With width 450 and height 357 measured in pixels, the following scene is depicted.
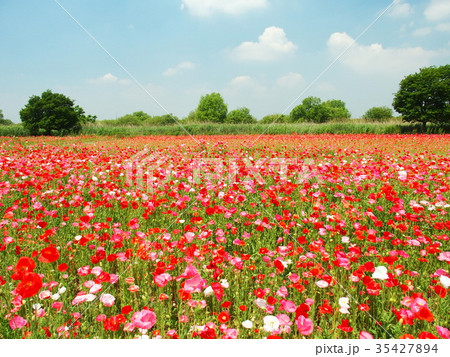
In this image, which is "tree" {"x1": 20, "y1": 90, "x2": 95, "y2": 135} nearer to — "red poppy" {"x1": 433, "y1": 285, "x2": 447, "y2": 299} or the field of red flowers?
the field of red flowers

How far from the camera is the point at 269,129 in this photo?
923 inches

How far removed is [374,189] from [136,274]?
405 centimetres

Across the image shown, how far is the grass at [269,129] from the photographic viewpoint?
74.7 ft

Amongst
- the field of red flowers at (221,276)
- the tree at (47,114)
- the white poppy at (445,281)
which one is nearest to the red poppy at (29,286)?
the field of red flowers at (221,276)

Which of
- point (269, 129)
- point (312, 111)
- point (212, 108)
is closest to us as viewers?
point (269, 129)

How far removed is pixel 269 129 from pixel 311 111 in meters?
67.9

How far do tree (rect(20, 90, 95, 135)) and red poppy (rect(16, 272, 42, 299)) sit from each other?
86.3 ft

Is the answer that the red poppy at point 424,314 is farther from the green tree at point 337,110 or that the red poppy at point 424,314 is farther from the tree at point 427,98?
the green tree at point 337,110

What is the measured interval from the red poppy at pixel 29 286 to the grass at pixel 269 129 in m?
21.2

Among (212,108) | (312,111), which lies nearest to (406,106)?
(212,108)

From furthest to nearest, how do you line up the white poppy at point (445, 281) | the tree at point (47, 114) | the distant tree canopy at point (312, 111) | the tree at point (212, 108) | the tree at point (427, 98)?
the distant tree canopy at point (312, 111) < the tree at point (212, 108) < the tree at point (427, 98) < the tree at point (47, 114) < the white poppy at point (445, 281)

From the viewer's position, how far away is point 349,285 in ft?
7.11
